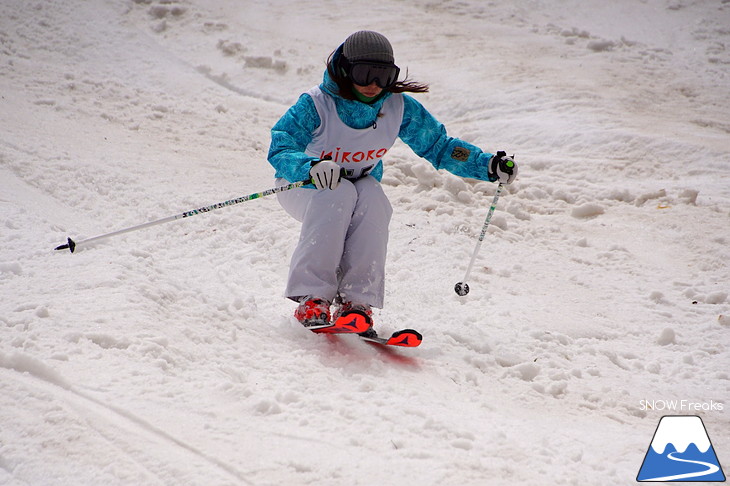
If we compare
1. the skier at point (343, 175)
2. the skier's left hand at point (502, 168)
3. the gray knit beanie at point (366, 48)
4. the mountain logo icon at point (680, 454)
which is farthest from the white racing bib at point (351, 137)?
the mountain logo icon at point (680, 454)

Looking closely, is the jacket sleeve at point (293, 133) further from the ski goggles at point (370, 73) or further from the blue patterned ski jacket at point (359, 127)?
the ski goggles at point (370, 73)

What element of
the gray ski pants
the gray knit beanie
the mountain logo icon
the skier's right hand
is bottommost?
the mountain logo icon

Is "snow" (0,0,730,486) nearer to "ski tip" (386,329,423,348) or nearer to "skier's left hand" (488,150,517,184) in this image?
"ski tip" (386,329,423,348)

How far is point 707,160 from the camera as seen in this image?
5.79m

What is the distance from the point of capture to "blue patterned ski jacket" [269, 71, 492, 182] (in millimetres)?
3156

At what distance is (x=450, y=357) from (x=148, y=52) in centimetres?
631

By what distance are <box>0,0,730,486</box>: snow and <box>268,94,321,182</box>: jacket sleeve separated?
80 cm

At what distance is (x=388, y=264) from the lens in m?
4.34

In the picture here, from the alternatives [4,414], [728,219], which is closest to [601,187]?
[728,219]

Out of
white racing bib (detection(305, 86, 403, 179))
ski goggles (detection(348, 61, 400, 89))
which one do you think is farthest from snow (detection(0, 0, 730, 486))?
ski goggles (detection(348, 61, 400, 89))

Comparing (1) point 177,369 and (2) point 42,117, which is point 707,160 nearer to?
(1) point 177,369

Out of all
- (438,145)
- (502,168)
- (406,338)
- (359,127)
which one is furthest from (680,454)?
(359,127)

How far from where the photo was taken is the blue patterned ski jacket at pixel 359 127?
3.16 metres

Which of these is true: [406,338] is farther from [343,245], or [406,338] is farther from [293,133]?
[293,133]
